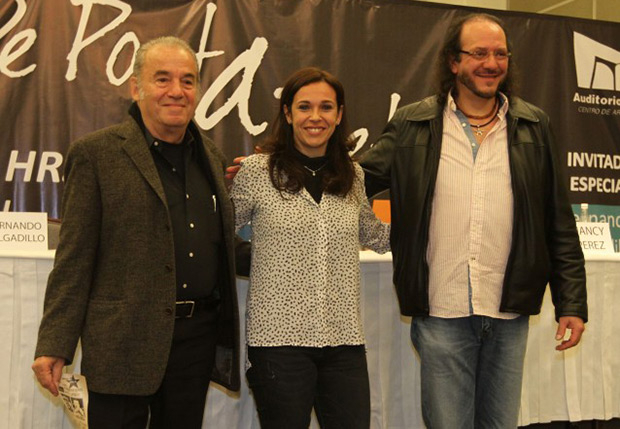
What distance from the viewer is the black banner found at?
3.98m

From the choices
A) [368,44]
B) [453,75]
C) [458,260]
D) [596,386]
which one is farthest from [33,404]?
[368,44]

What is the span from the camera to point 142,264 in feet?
5.32

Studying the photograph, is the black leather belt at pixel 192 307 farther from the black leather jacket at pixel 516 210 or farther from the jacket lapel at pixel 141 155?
the black leather jacket at pixel 516 210

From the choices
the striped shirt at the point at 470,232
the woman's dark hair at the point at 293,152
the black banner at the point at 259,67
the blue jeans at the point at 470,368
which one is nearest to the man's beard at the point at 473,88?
the striped shirt at the point at 470,232

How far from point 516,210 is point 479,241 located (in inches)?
5.7

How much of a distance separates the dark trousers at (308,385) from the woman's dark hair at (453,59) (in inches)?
34.1

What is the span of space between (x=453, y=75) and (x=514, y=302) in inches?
28.9

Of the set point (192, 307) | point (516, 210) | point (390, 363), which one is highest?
point (516, 210)

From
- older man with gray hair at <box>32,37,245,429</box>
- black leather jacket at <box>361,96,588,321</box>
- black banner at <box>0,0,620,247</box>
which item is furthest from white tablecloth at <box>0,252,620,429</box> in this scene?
black banner at <box>0,0,620,247</box>

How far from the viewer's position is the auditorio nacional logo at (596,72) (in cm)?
496

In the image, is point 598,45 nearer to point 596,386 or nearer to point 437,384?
point 596,386

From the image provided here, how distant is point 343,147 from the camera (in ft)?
6.69

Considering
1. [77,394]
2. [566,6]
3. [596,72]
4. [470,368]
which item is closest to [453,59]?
[470,368]

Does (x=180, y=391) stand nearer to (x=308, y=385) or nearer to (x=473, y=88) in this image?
(x=308, y=385)
